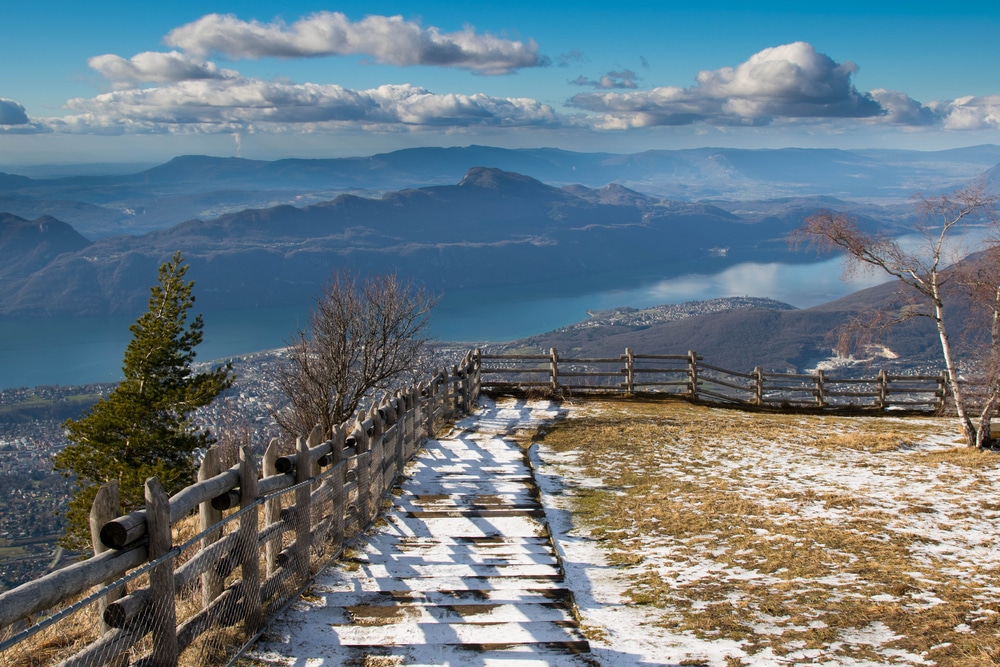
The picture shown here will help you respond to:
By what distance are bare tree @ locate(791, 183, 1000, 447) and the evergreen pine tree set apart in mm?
18147

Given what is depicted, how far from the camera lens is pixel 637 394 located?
23.0 metres

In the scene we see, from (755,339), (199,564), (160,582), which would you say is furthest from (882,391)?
(755,339)

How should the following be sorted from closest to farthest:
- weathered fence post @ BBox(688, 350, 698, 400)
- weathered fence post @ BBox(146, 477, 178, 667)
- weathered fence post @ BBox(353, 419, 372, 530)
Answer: weathered fence post @ BBox(146, 477, 178, 667)
weathered fence post @ BBox(353, 419, 372, 530)
weathered fence post @ BBox(688, 350, 698, 400)

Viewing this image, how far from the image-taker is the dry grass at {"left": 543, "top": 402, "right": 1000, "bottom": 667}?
Result: 6270mm

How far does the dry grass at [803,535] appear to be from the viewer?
6.27 m

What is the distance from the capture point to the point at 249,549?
5.91 meters

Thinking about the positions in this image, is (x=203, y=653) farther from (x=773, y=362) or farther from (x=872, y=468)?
(x=773, y=362)

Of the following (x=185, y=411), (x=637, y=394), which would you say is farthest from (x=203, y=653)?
(x=185, y=411)

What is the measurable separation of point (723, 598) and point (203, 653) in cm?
451

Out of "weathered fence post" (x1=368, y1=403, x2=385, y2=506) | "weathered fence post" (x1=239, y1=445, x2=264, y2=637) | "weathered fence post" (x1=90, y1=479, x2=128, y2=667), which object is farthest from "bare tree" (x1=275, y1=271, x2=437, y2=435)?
"weathered fence post" (x1=90, y1=479, x2=128, y2=667)

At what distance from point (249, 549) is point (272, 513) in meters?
0.88

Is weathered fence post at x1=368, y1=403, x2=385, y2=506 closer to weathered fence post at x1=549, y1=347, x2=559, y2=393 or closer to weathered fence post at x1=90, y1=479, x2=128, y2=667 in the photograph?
weathered fence post at x1=90, y1=479, x2=128, y2=667

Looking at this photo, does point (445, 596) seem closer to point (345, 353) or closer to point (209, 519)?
point (209, 519)

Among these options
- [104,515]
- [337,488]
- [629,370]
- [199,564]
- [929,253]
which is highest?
[929,253]
